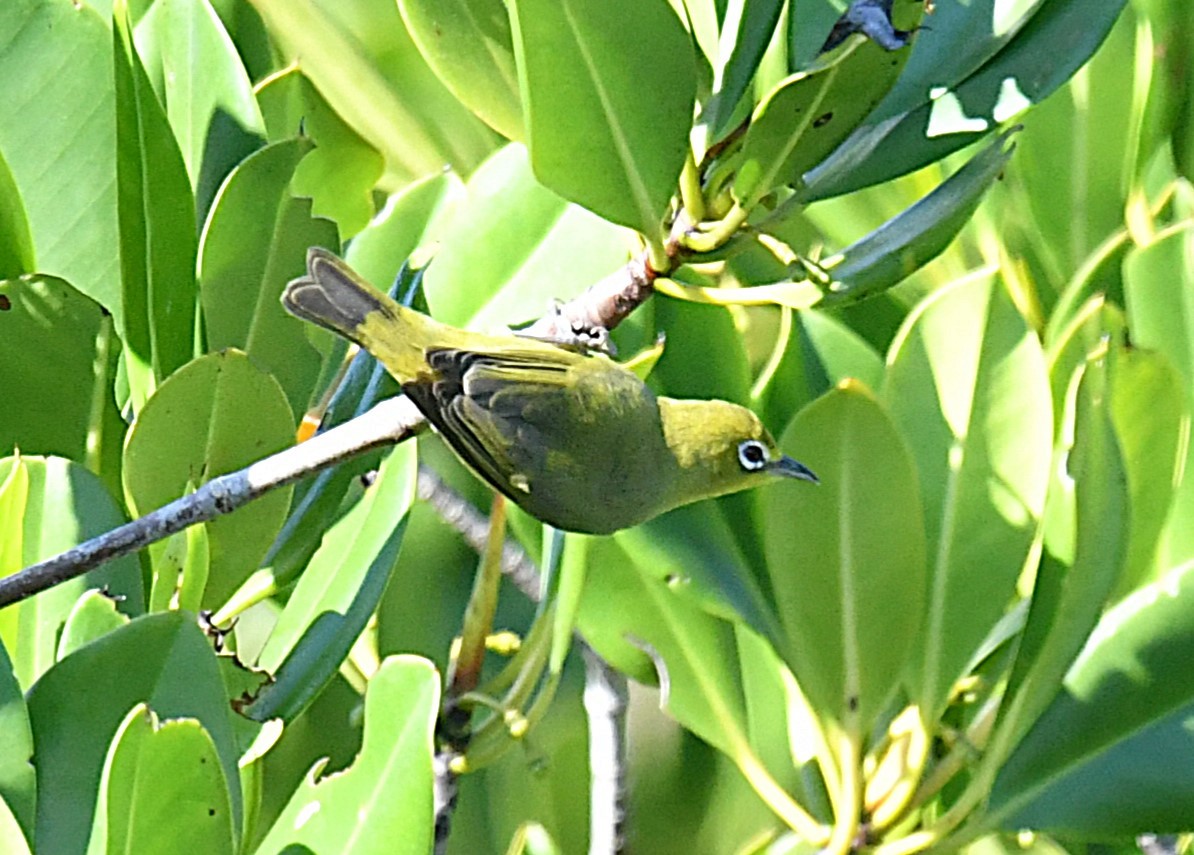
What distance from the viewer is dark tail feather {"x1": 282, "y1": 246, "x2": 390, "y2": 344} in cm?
144

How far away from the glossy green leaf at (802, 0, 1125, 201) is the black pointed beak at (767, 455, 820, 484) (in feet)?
1.07

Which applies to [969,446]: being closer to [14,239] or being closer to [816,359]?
[816,359]

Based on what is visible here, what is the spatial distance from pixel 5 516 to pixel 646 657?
771 mm

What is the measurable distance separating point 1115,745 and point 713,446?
577 millimetres

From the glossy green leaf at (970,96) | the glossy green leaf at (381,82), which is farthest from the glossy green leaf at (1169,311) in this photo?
the glossy green leaf at (381,82)

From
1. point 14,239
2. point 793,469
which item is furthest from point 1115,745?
point 14,239

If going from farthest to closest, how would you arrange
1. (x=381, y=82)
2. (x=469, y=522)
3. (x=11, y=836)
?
(x=381, y=82), (x=469, y=522), (x=11, y=836)

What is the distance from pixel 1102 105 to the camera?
1938mm

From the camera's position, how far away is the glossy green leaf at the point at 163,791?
1.05 metres

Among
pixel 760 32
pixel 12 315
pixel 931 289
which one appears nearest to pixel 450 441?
pixel 12 315

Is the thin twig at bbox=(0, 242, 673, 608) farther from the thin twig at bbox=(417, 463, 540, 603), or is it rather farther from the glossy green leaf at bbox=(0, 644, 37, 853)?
the thin twig at bbox=(417, 463, 540, 603)

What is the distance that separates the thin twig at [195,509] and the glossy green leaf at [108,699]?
73 millimetres

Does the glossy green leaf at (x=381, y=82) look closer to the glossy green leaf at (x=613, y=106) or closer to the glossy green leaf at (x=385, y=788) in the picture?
the glossy green leaf at (x=613, y=106)

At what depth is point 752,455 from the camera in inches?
70.1
